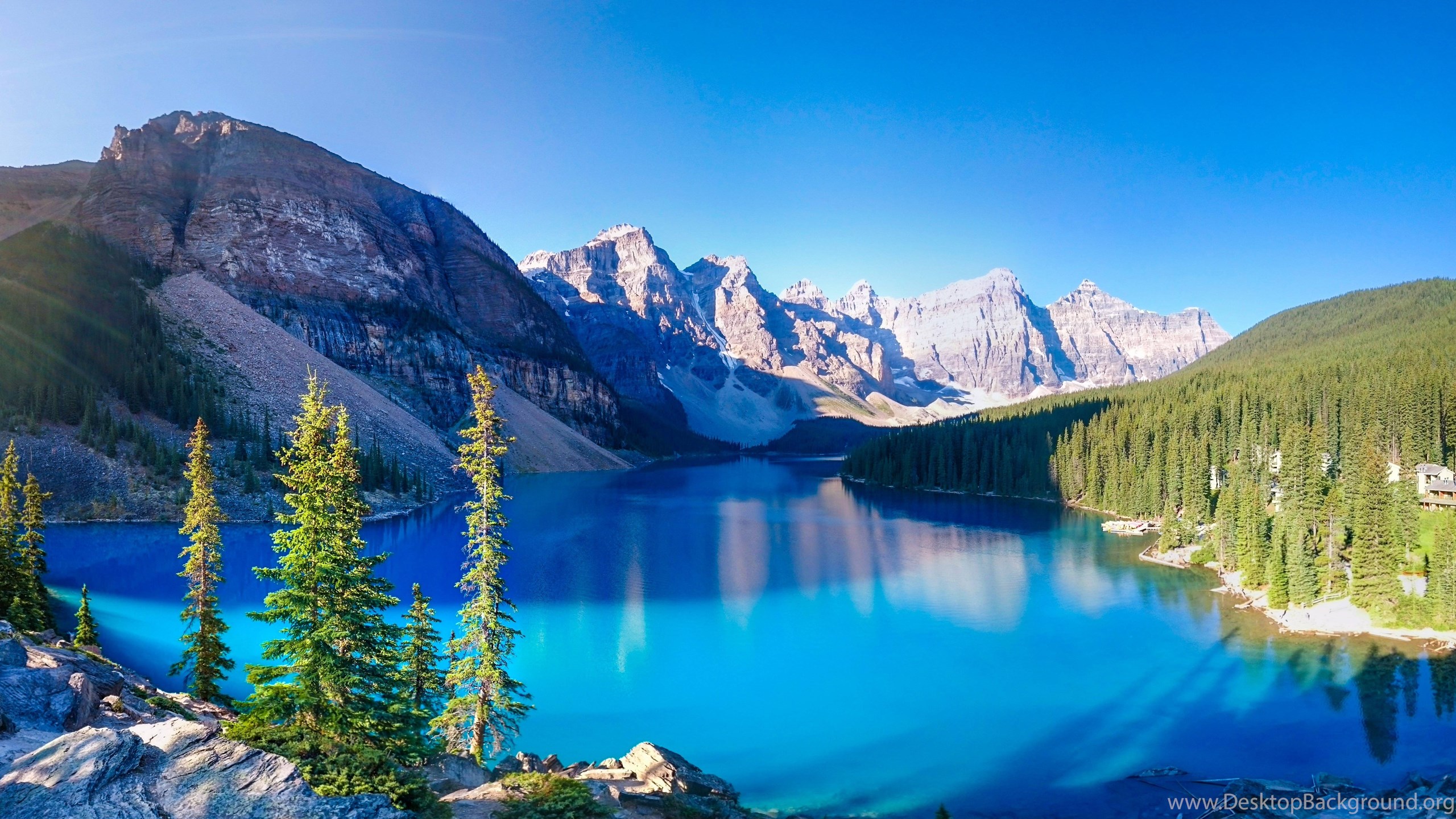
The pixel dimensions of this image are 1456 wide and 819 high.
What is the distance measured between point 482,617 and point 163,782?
27.3 ft

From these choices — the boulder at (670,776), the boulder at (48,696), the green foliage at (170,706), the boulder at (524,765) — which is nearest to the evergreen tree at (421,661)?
the boulder at (524,765)

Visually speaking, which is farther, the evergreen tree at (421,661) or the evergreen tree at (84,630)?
the evergreen tree at (84,630)

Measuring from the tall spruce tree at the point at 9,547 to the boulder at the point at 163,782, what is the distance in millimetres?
19683

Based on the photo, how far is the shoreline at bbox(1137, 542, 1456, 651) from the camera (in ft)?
97.6

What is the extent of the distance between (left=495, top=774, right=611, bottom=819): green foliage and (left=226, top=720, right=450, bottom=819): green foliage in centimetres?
122

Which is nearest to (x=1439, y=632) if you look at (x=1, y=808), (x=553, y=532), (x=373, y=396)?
(x=1, y=808)

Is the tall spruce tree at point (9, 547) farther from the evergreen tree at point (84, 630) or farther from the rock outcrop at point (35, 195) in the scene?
the rock outcrop at point (35, 195)

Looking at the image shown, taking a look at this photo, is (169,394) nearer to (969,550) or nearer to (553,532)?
(553,532)

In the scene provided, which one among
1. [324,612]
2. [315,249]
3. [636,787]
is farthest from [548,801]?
[315,249]

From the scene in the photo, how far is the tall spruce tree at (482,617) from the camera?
1639 centimetres

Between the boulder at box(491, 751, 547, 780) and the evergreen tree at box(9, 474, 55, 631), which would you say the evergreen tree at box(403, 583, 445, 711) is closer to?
the boulder at box(491, 751, 547, 780)

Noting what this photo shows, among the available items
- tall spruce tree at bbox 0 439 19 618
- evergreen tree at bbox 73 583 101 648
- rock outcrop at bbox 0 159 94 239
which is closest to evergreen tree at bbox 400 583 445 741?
evergreen tree at bbox 73 583 101 648

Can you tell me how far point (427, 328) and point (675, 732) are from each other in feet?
433

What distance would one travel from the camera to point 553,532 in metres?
63.0
